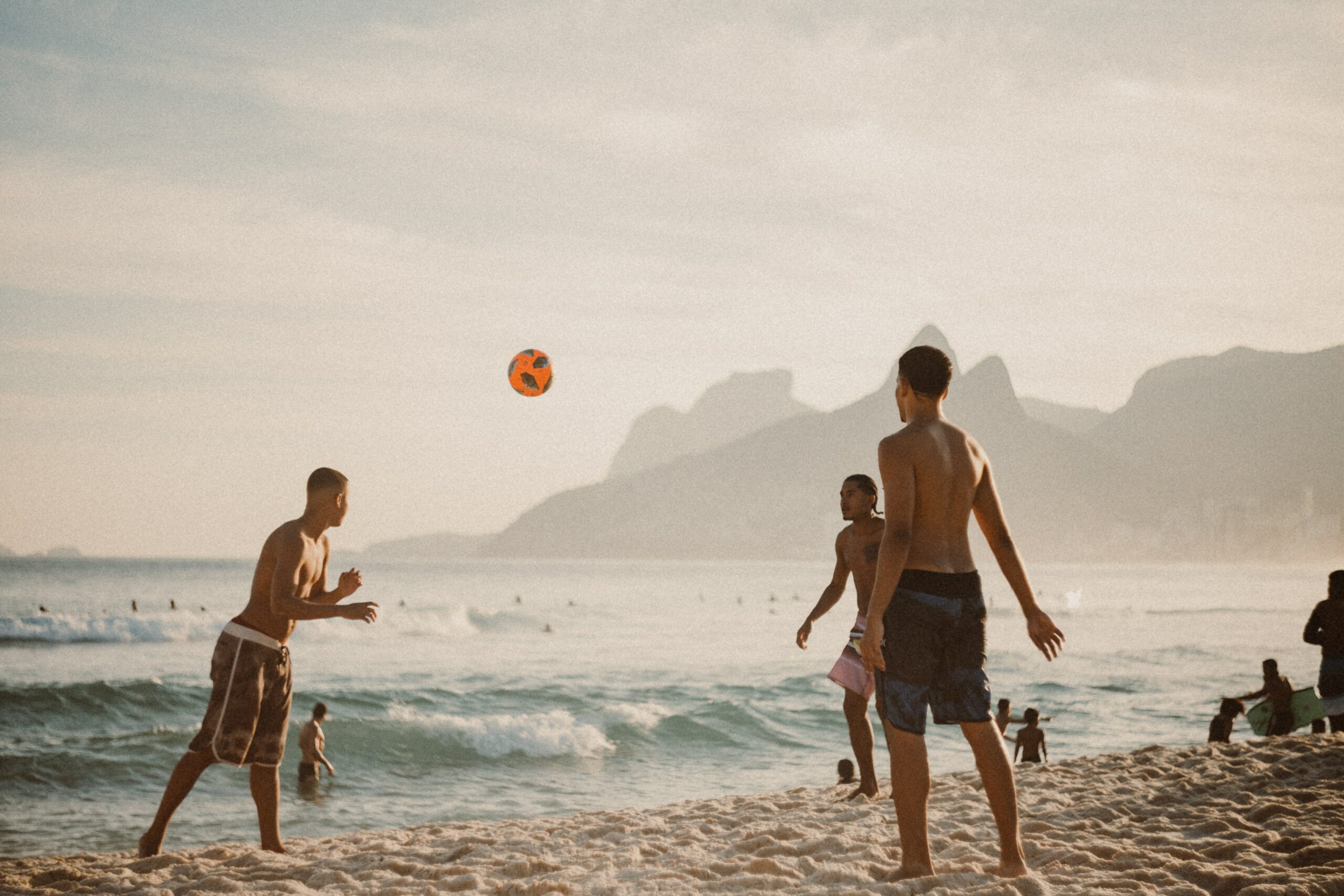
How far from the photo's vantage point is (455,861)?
219 inches

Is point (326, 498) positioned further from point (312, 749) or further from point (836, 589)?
point (312, 749)

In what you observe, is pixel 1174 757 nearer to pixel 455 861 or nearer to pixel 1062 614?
pixel 455 861

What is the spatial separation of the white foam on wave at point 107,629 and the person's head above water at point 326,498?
31.8 m

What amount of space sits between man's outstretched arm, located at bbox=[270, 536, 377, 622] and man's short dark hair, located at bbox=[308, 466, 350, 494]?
11.9 inches

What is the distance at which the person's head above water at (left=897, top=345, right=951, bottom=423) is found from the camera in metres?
4.20

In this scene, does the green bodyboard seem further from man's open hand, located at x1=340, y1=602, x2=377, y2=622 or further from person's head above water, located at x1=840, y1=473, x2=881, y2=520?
man's open hand, located at x1=340, y1=602, x2=377, y2=622

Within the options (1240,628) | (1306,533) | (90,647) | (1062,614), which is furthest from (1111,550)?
(90,647)

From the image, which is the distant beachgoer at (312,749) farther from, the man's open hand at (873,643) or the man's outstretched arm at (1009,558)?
the man's outstretched arm at (1009,558)

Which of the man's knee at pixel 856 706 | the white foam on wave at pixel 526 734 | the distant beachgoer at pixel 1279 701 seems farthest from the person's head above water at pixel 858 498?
the white foam on wave at pixel 526 734

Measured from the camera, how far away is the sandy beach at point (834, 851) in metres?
4.57

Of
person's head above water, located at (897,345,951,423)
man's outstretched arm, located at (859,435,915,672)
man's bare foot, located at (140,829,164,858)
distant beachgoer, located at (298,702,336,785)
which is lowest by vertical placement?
distant beachgoer, located at (298,702,336,785)

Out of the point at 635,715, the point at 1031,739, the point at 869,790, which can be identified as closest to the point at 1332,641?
the point at 1031,739

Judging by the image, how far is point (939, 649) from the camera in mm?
4008

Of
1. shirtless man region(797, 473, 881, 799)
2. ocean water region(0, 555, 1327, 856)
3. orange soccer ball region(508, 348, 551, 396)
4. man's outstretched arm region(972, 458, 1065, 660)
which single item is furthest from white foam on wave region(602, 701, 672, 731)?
man's outstretched arm region(972, 458, 1065, 660)
